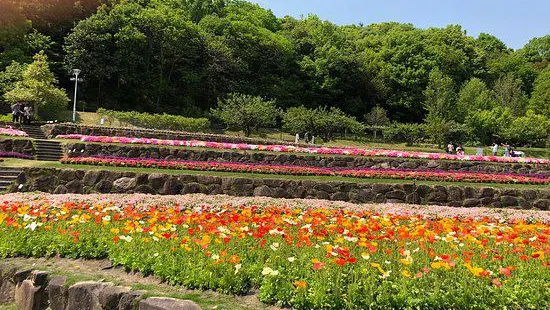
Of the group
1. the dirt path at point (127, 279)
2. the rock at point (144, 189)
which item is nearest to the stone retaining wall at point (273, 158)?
the rock at point (144, 189)

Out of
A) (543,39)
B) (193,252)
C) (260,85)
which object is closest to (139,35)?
(260,85)

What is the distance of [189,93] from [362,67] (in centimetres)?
2730

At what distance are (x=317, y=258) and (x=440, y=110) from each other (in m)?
50.2

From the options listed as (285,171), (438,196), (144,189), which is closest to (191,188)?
(144,189)

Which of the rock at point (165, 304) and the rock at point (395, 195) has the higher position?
the rock at point (165, 304)

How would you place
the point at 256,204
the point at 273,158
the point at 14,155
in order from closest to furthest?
the point at 256,204 < the point at 14,155 < the point at 273,158

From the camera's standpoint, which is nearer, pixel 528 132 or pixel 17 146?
pixel 17 146

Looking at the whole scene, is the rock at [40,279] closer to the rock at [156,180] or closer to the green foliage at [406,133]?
the rock at [156,180]

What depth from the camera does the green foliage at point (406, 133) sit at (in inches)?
1951

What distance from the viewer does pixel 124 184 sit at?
1313 centimetres

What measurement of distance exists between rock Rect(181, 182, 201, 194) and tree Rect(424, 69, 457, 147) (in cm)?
3675

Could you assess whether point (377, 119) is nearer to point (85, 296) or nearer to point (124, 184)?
point (124, 184)

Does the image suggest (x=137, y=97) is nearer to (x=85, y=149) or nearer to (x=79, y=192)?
(x=85, y=149)

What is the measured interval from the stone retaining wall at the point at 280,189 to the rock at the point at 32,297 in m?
8.28
